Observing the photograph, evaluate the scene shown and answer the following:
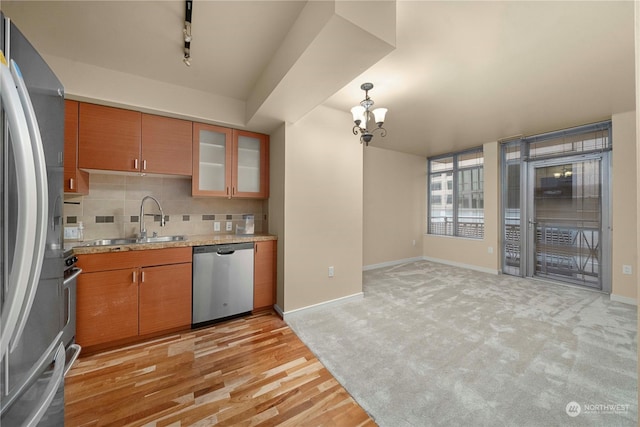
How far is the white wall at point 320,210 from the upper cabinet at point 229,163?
0.51m

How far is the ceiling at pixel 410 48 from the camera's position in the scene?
152 cm

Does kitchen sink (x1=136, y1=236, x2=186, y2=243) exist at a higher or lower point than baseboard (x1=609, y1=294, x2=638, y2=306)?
higher

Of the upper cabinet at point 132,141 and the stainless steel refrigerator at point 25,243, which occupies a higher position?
the upper cabinet at point 132,141

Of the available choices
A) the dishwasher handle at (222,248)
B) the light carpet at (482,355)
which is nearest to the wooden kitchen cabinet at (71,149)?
the dishwasher handle at (222,248)

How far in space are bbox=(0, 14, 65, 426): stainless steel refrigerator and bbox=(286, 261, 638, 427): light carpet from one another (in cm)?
157

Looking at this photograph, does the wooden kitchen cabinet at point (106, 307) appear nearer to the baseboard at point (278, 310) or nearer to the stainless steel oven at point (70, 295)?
the stainless steel oven at point (70, 295)

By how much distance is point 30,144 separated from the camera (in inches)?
26.8

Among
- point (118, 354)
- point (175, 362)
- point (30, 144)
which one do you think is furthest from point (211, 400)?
point (30, 144)

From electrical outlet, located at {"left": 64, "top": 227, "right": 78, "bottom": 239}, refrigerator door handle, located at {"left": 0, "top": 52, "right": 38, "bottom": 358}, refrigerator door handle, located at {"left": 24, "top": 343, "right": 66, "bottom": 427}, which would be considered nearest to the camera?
refrigerator door handle, located at {"left": 0, "top": 52, "right": 38, "bottom": 358}

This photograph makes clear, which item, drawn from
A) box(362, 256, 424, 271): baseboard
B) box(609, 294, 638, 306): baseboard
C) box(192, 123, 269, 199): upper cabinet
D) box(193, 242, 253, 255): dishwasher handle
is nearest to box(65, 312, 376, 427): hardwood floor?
box(193, 242, 253, 255): dishwasher handle

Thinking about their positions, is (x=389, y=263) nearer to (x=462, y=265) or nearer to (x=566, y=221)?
(x=462, y=265)

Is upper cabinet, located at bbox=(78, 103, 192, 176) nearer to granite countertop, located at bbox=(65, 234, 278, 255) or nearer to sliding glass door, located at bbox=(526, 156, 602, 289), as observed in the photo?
granite countertop, located at bbox=(65, 234, 278, 255)

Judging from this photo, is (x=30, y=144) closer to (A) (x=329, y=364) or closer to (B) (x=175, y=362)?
(B) (x=175, y=362)

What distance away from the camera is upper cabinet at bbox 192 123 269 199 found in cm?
266
